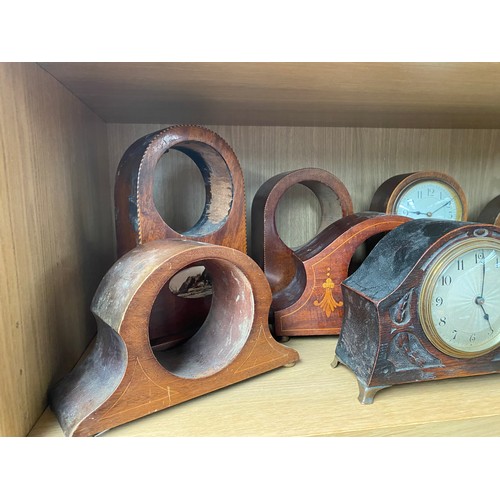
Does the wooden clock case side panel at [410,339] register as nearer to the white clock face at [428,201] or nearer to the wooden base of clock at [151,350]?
the wooden base of clock at [151,350]

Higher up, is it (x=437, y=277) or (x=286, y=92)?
(x=286, y=92)

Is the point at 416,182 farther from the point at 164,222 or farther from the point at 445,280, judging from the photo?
the point at 164,222

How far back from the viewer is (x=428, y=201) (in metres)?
0.96

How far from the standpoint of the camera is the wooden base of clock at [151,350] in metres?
0.52

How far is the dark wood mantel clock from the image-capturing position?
57 cm

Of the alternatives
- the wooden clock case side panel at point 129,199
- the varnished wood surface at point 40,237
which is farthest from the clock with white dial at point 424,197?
the varnished wood surface at point 40,237

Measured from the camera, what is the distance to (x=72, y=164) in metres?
0.72

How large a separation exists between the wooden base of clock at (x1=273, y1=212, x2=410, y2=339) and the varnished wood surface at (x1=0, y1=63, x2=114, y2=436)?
42 cm

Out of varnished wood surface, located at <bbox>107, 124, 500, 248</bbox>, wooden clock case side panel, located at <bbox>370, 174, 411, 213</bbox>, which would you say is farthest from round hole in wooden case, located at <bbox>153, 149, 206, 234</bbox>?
wooden clock case side panel, located at <bbox>370, 174, 411, 213</bbox>

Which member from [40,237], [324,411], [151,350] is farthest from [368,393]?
[40,237]

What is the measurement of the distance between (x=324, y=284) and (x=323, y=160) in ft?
1.46

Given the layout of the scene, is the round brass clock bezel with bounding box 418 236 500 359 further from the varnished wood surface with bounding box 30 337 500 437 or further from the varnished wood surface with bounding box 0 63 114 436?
the varnished wood surface with bounding box 0 63 114 436

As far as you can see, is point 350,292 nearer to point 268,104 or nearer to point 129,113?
point 268,104

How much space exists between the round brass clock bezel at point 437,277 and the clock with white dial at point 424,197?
1.26 feet
